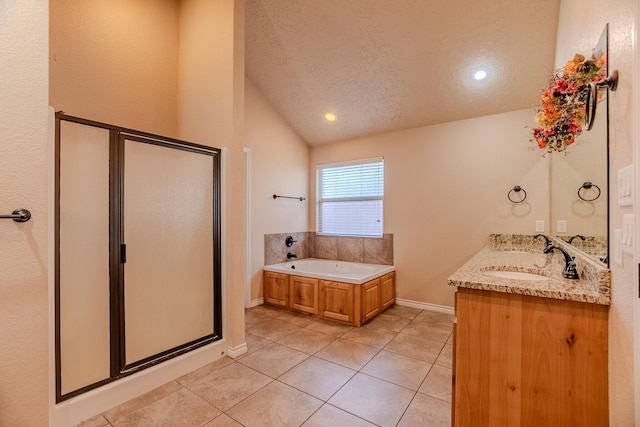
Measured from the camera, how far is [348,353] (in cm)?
255

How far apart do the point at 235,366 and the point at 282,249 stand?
6.92 ft

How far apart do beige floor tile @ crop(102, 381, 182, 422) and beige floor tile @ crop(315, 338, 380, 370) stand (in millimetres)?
1137

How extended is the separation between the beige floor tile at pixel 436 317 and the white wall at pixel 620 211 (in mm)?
2249

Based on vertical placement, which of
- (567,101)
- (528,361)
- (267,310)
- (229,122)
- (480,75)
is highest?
(480,75)

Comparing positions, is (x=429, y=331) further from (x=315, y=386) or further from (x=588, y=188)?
(x=588, y=188)

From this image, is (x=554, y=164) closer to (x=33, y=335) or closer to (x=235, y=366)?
(x=235, y=366)

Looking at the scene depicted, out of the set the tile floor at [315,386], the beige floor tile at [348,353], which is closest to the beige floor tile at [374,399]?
the tile floor at [315,386]

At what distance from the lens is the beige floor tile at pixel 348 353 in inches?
93.8

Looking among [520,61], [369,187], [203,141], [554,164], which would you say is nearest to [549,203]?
[554,164]

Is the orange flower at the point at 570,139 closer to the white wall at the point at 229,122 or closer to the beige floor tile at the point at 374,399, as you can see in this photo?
the beige floor tile at the point at 374,399

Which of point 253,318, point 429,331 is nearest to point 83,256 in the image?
point 253,318

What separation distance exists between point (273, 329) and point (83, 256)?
191 cm

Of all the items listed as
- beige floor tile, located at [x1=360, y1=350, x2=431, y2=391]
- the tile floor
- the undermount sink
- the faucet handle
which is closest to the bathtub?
the faucet handle

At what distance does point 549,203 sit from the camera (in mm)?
3012
